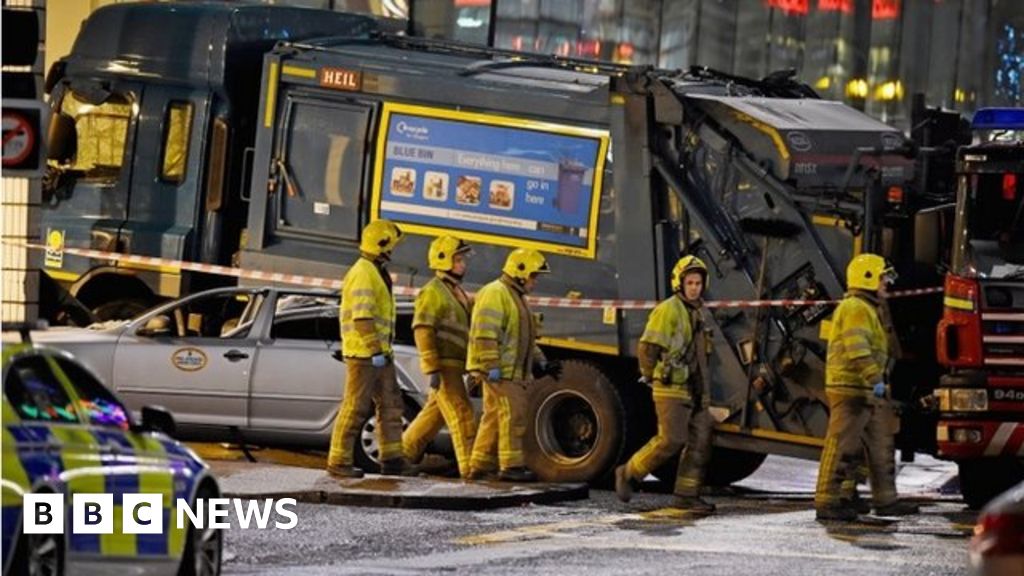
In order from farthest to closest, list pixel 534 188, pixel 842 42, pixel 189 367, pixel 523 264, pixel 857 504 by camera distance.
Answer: pixel 842 42, pixel 534 188, pixel 189 367, pixel 523 264, pixel 857 504

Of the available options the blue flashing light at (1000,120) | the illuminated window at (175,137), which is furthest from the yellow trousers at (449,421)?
the illuminated window at (175,137)

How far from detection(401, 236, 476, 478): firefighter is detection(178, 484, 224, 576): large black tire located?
6.74 m

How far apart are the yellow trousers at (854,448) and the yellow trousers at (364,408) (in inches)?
113

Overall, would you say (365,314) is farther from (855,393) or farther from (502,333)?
(855,393)

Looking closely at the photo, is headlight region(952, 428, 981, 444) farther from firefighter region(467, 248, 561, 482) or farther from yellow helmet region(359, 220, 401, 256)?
yellow helmet region(359, 220, 401, 256)

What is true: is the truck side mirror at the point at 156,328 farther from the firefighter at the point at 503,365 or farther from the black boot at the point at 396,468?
the firefighter at the point at 503,365

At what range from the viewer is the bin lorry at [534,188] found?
1994 centimetres

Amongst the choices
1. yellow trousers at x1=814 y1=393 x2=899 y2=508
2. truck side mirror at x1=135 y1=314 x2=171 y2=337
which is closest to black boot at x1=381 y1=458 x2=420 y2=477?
truck side mirror at x1=135 y1=314 x2=171 y2=337

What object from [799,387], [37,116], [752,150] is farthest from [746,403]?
[37,116]

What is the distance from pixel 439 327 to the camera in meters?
19.8

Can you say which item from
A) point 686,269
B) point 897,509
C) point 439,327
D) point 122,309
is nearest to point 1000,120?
point 686,269

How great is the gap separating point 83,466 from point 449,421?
827 cm

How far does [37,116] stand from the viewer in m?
13.6

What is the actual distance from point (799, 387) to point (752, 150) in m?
1.70
